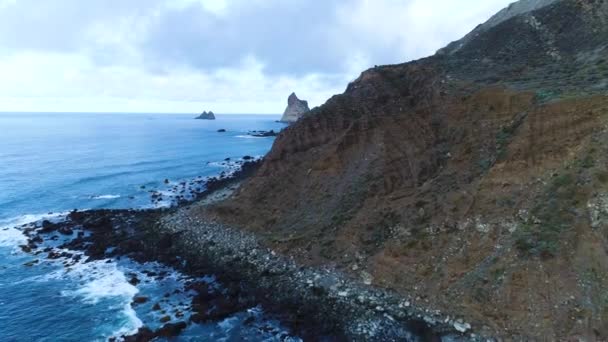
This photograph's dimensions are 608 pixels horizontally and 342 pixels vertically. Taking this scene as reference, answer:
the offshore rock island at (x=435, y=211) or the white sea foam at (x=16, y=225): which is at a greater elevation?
the offshore rock island at (x=435, y=211)

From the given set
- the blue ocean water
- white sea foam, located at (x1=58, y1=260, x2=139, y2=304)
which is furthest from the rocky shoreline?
white sea foam, located at (x1=58, y1=260, x2=139, y2=304)

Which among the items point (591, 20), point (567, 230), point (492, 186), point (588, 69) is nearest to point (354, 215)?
point (492, 186)

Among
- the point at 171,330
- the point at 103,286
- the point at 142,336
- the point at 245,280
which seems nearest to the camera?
the point at 142,336

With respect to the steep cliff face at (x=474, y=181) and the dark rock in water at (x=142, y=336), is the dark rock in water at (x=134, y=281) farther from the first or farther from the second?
the steep cliff face at (x=474, y=181)

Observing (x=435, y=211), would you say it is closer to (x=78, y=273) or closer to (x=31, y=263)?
→ (x=78, y=273)

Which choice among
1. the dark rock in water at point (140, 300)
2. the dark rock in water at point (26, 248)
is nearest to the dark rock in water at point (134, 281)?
the dark rock in water at point (140, 300)

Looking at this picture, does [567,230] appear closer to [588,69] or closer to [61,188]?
[588,69]

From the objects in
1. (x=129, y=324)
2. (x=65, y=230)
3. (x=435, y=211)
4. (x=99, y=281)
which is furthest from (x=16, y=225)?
(x=435, y=211)
